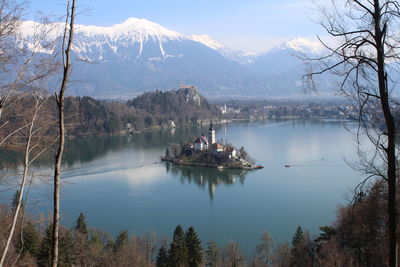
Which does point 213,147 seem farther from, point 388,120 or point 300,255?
point 388,120

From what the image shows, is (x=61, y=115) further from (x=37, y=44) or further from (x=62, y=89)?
(x=37, y=44)

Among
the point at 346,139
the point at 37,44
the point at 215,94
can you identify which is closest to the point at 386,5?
the point at 37,44

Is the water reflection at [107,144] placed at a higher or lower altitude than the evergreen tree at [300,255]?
higher

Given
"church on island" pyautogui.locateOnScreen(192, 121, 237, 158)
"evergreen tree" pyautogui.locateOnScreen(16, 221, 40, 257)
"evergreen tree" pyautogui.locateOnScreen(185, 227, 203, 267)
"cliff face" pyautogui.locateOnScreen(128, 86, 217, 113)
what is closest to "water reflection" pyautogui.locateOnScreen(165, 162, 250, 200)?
"church on island" pyautogui.locateOnScreen(192, 121, 237, 158)

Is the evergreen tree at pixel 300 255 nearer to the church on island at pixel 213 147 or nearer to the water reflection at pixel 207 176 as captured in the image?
the water reflection at pixel 207 176

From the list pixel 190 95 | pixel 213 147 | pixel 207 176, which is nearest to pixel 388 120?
pixel 207 176

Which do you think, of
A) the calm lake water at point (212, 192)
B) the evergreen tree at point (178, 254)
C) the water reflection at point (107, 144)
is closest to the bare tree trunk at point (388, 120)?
the calm lake water at point (212, 192)
